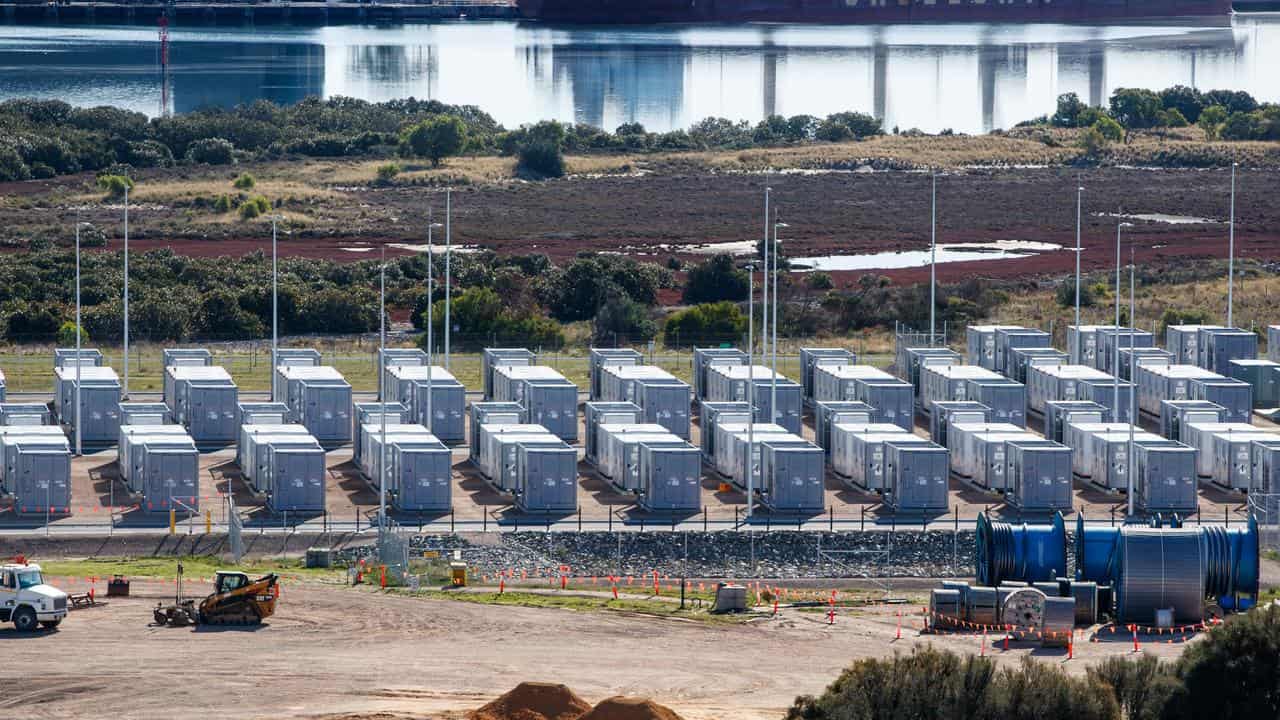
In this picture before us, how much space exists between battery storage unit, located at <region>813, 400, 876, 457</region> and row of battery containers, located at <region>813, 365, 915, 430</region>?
3.97ft

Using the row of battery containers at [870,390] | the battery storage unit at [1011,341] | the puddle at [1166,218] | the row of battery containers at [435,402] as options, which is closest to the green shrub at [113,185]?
the puddle at [1166,218]

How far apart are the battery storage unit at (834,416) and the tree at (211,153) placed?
99.4m

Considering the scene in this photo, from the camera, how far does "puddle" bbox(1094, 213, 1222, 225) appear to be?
132875 millimetres

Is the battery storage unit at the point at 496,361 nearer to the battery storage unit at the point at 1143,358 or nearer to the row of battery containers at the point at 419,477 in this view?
the row of battery containers at the point at 419,477

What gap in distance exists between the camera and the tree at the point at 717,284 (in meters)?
102

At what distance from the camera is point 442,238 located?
118500mm

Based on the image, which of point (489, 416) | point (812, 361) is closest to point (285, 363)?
point (489, 416)

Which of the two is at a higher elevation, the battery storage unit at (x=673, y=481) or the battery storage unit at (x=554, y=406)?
the battery storage unit at (x=554, y=406)

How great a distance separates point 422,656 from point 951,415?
26133mm

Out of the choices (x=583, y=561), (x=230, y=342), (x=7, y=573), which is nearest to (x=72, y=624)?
(x=7, y=573)

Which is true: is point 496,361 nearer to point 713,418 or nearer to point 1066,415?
point 713,418

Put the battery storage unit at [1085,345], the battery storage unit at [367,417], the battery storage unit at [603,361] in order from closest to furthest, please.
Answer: the battery storage unit at [367,417]
the battery storage unit at [603,361]
the battery storage unit at [1085,345]

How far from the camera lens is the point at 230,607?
4441cm

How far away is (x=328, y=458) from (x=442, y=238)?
54734 millimetres
